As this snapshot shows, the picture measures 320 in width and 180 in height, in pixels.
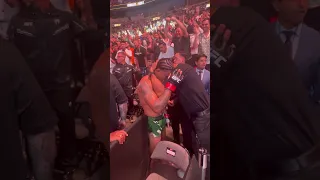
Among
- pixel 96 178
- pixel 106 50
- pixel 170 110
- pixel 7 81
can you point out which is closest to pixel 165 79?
pixel 170 110

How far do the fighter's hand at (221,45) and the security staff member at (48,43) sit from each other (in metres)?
0.52

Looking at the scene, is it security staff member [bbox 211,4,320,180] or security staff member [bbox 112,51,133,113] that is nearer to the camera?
security staff member [bbox 211,4,320,180]

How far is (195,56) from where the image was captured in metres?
1.28

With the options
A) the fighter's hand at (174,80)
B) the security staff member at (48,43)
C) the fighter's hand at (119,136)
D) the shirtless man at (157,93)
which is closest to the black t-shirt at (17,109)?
the security staff member at (48,43)

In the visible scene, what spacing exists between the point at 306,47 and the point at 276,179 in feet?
1.61

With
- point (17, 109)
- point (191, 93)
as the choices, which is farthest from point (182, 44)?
point (17, 109)

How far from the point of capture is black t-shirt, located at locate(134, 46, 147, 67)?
4.40ft

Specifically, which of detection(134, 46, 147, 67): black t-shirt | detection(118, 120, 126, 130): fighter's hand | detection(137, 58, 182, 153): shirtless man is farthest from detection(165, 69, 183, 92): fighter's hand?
detection(118, 120, 126, 130): fighter's hand

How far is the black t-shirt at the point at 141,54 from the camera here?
134cm

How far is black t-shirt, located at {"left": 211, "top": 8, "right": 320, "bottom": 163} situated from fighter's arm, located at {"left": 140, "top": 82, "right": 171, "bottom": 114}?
18 centimetres

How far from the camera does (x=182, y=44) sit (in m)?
1.29

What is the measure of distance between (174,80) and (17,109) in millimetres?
637

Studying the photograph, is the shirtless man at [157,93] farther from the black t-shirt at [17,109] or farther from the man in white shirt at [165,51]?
the black t-shirt at [17,109]

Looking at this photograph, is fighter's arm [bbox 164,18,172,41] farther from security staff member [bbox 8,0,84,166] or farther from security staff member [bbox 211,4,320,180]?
security staff member [bbox 8,0,84,166]
